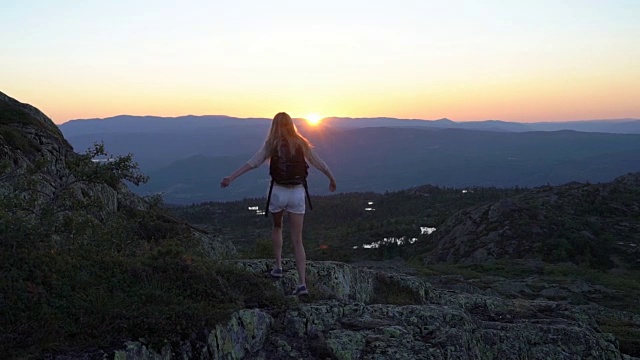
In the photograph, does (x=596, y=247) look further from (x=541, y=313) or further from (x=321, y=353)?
(x=321, y=353)

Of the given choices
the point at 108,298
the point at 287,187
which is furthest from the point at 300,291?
the point at 108,298

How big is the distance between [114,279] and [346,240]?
1503 inches

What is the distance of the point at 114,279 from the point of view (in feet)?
21.5

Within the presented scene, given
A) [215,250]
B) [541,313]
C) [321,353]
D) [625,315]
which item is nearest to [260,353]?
[321,353]

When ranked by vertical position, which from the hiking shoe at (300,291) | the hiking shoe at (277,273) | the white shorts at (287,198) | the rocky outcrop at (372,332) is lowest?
the rocky outcrop at (372,332)

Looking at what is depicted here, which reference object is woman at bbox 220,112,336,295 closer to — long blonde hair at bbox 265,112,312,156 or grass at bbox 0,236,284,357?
long blonde hair at bbox 265,112,312,156

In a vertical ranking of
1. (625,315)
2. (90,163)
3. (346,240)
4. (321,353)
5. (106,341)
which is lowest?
(346,240)

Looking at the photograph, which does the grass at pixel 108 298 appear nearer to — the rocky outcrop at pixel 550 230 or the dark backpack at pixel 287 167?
the dark backpack at pixel 287 167

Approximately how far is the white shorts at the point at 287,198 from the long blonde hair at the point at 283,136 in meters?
0.62

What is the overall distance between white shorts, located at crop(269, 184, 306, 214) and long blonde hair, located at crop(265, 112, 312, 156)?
0.62 m

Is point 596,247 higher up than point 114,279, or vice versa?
point 114,279

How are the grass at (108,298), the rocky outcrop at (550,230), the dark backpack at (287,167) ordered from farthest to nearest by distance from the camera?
the rocky outcrop at (550,230) → the dark backpack at (287,167) → the grass at (108,298)

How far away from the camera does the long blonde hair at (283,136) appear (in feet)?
26.8

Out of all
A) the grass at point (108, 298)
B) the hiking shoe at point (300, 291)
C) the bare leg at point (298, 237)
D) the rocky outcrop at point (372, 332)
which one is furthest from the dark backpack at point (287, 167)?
the rocky outcrop at point (372, 332)
